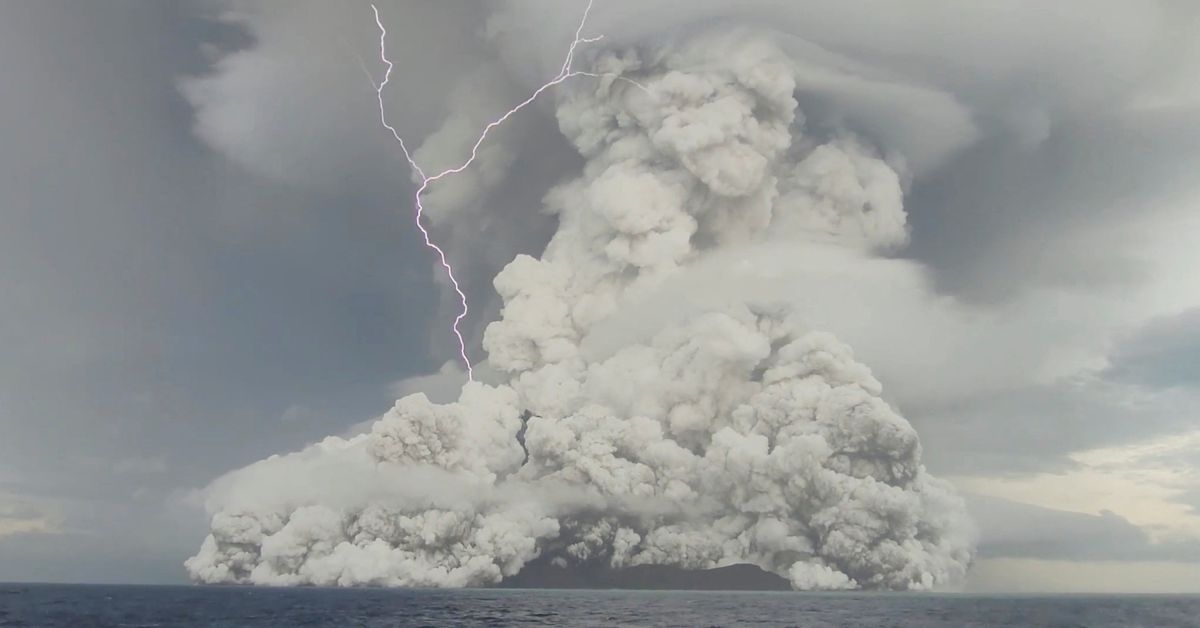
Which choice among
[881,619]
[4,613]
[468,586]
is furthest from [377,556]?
[881,619]

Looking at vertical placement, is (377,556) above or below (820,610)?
above

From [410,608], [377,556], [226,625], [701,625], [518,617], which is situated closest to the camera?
[226,625]

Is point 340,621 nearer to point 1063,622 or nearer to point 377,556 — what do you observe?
point 1063,622

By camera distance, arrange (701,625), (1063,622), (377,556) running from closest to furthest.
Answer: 1. (701,625)
2. (1063,622)
3. (377,556)

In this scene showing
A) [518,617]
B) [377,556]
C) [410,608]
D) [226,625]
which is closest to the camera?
[226,625]

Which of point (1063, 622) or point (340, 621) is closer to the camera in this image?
point (340, 621)

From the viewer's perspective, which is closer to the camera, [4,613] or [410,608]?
[4,613]

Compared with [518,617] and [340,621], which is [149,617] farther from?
[518,617]

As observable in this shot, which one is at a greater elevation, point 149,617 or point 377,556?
point 377,556

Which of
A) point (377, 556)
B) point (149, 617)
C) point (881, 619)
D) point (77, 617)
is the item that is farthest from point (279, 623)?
point (377, 556)
